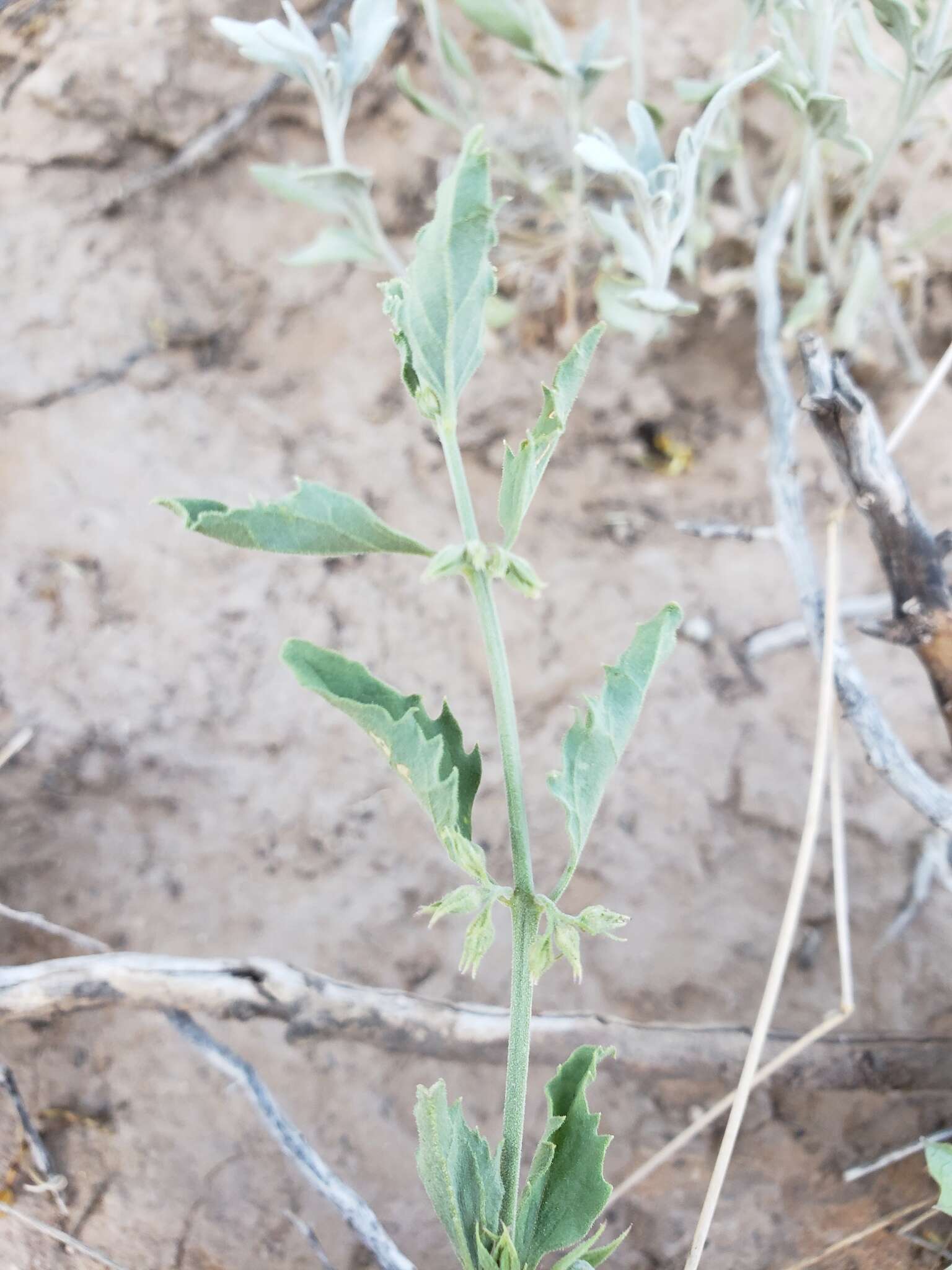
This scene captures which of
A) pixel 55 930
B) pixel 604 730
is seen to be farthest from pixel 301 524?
pixel 55 930

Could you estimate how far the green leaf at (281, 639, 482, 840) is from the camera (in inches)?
32.1

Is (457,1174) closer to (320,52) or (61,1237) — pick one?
(61,1237)

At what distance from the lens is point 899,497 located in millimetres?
1271

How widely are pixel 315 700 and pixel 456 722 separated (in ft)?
2.80

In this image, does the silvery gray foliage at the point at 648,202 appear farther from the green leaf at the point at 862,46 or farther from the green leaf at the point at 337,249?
the green leaf at the point at 337,249

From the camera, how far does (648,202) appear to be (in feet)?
4.59

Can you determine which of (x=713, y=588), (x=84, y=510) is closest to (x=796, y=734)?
(x=713, y=588)

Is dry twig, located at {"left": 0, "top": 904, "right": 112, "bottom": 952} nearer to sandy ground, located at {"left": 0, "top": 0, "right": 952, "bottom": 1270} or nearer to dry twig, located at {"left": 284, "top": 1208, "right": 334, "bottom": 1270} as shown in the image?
sandy ground, located at {"left": 0, "top": 0, "right": 952, "bottom": 1270}

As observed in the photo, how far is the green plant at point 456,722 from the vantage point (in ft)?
2.68

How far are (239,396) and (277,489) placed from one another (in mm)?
238

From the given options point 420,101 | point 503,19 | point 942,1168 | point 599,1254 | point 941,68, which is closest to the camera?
point 599,1254

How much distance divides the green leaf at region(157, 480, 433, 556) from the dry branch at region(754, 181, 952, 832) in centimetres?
71

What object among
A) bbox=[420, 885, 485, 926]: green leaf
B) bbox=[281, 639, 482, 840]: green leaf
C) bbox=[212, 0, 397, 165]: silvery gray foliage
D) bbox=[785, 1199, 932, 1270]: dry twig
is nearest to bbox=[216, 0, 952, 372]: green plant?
bbox=[212, 0, 397, 165]: silvery gray foliage

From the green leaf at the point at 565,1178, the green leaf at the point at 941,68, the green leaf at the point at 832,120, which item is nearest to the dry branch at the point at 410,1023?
the green leaf at the point at 565,1178
